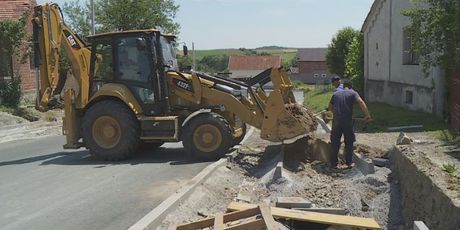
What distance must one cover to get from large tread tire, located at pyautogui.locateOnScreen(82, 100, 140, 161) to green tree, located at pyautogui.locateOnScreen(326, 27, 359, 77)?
46604 mm

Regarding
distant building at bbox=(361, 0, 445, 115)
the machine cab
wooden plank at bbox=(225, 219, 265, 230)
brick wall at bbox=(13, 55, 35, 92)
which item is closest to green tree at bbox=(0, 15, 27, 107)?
brick wall at bbox=(13, 55, 35, 92)

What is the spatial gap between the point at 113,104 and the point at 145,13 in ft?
70.7

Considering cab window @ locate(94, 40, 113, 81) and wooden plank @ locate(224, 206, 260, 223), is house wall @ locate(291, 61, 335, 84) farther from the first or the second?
wooden plank @ locate(224, 206, 260, 223)

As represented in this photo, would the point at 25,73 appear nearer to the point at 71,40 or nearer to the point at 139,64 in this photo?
the point at 71,40

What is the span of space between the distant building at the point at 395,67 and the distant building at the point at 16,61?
54.3 feet

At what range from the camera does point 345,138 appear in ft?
35.0

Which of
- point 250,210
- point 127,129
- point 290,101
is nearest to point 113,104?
point 127,129

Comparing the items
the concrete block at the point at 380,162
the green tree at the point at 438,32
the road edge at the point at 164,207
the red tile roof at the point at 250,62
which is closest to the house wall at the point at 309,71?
the red tile roof at the point at 250,62

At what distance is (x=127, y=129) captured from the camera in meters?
12.4

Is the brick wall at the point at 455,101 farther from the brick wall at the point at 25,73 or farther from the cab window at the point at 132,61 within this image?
the brick wall at the point at 25,73

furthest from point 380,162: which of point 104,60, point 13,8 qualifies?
→ point 13,8

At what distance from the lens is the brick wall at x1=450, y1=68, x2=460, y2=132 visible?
14.8 metres

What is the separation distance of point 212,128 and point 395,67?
13.6 meters

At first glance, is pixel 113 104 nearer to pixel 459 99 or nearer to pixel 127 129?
pixel 127 129
